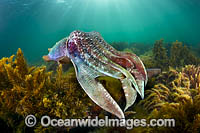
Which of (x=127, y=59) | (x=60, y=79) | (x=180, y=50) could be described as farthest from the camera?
(x=180, y=50)

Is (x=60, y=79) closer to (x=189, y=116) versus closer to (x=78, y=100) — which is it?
(x=78, y=100)

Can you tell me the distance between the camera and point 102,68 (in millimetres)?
2244

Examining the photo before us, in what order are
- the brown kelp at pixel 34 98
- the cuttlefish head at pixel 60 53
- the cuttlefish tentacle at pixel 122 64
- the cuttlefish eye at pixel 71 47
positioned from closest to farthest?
the cuttlefish tentacle at pixel 122 64, the brown kelp at pixel 34 98, the cuttlefish eye at pixel 71 47, the cuttlefish head at pixel 60 53

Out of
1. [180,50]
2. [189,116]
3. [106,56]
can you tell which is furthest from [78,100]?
[180,50]

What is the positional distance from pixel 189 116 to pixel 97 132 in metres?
1.71

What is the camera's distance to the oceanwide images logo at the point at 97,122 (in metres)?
2.22

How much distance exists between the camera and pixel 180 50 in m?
8.00

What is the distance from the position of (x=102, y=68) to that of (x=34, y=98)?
157 cm

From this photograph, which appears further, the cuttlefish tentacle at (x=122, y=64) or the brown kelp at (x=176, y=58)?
the brown kelp at (x=176, y=58)

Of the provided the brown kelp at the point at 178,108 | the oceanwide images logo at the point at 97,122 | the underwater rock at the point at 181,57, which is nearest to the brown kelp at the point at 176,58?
the underwater rock at the point at 181,57

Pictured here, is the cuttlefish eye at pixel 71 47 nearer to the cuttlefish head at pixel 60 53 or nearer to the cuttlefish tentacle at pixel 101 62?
the cuttlefish tentacle at pixel 101 62

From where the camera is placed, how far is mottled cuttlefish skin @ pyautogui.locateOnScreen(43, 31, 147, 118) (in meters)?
2.06

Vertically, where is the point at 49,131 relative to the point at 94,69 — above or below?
below

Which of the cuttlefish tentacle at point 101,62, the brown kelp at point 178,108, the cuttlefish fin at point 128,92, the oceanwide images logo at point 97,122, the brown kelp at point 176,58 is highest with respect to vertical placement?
the brown kelp at point 176,58
